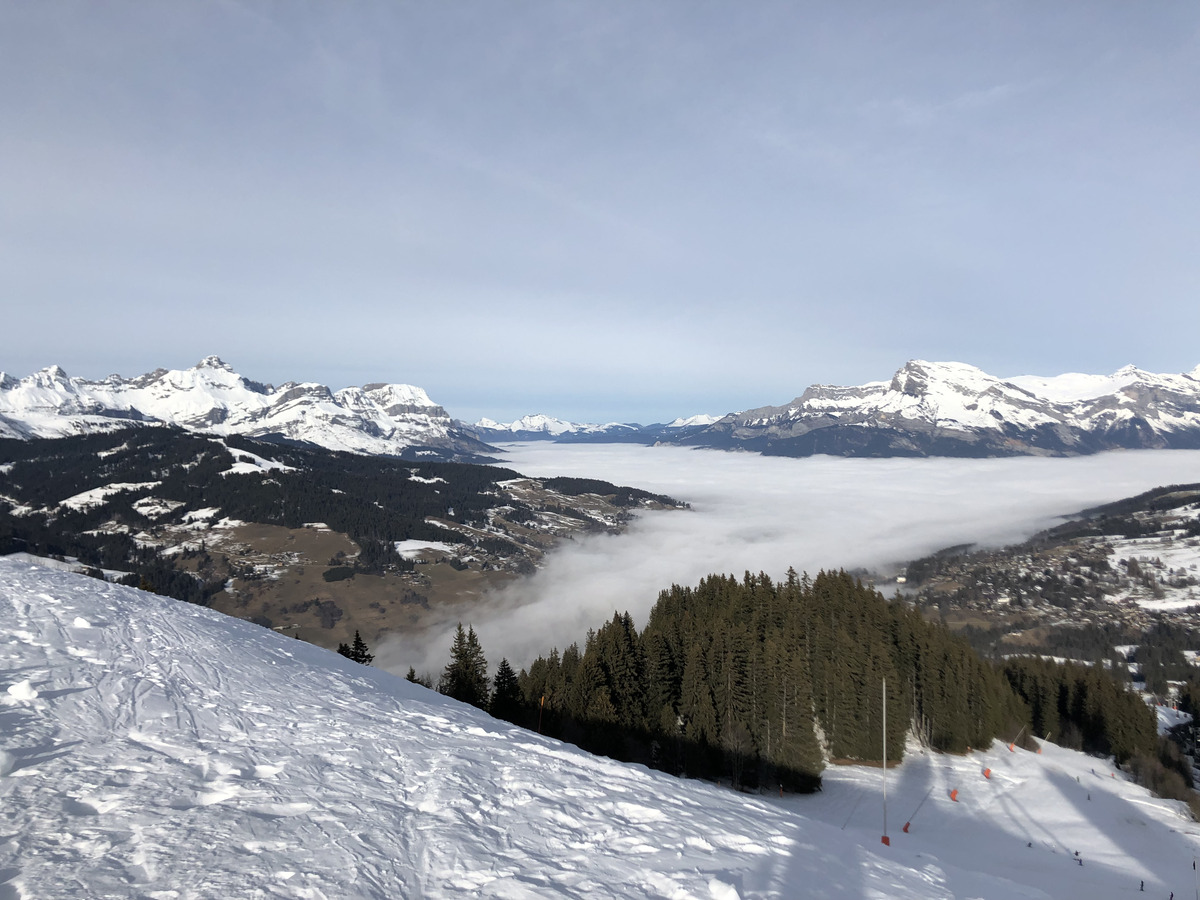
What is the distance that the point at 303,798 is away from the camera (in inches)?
456

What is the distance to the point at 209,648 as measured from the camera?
1989 cm

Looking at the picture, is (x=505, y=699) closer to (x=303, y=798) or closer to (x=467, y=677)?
(x=467, y=677)

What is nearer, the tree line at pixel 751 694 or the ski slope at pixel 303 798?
the ski slope at pixel 303 798

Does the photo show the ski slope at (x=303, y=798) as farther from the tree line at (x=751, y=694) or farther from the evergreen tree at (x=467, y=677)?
the tree line at (x=751, y=694)

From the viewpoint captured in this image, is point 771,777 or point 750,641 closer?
point 771,777

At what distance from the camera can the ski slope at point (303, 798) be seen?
9.04 meters

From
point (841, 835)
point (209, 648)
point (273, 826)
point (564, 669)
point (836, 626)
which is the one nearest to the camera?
point (273, 826)

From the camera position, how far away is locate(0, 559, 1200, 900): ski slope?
904cm

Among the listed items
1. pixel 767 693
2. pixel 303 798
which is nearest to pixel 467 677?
pixel 767 693

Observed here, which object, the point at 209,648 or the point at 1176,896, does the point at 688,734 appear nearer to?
the point at 1176,896

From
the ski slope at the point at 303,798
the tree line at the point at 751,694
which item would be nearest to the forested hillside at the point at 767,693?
the tree line at the point at 751,694

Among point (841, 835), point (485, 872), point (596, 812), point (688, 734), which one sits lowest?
point (688, 734)

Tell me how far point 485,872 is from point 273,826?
13.1ft

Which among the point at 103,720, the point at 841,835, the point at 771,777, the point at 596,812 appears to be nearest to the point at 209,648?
the point at 103,720
